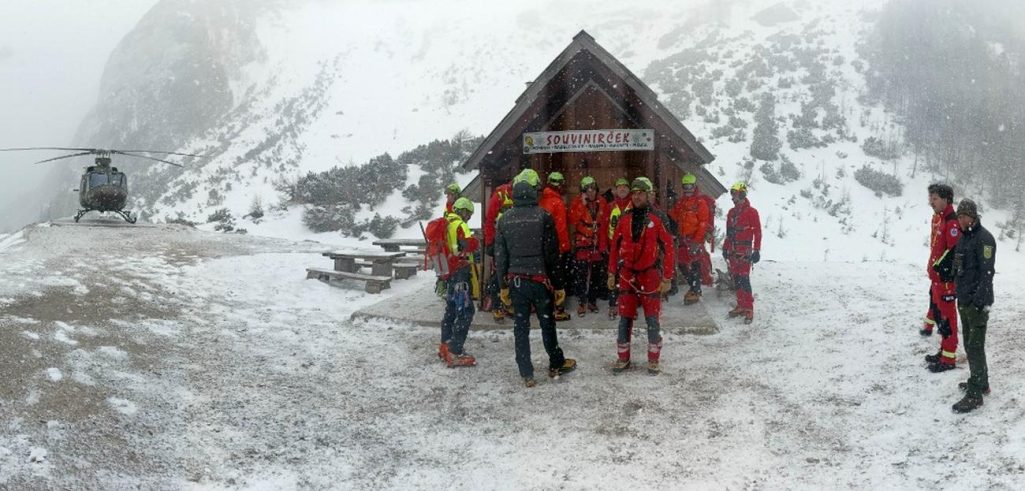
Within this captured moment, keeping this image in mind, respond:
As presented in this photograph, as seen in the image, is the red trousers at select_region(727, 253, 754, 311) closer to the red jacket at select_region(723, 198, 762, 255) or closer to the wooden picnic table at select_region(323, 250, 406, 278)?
the red jacket at select_region(723, 198, 762, 255)

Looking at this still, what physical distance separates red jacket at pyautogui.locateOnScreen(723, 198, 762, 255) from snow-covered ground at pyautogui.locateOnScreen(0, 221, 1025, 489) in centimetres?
108

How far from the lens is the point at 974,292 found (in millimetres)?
5098

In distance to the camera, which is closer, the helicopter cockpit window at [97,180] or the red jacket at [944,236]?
the red jacket at [944,236]

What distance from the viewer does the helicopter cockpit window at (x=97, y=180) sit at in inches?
856

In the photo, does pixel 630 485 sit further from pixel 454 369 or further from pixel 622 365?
pixel 454 369

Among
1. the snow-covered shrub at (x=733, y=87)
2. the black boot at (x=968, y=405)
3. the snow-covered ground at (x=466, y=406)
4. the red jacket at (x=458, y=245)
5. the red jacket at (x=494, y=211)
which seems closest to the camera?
the snow-covered ground at (x=466, y=406)

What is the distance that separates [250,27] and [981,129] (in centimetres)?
4827

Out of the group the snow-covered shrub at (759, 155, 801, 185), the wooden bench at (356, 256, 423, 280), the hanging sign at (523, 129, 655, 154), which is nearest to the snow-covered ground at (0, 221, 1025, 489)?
the hanging sign at (523, 129, 655, 154)

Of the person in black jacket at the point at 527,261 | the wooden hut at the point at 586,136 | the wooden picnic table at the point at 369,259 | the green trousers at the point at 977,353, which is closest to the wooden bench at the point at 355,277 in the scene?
the wooden picnic table at the point at 369,259

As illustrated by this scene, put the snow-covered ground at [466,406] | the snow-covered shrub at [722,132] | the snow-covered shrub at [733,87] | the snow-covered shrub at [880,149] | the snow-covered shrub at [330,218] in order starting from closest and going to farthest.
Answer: the snow-covered ground at [466,406] < the snow-covered shrub at [330,218] < the snow-covered shrub at [880,149] < the snow-covered shrub at [722,132] < the snow-covered shrub at [733,87]

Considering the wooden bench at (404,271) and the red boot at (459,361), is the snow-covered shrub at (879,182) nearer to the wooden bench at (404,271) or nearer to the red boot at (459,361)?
the wooden bench at (404,271)

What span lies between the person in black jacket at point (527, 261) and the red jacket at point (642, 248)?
720 mm

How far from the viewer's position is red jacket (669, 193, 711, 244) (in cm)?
992

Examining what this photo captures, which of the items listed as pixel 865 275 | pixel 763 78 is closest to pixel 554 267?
pixel 865 275
